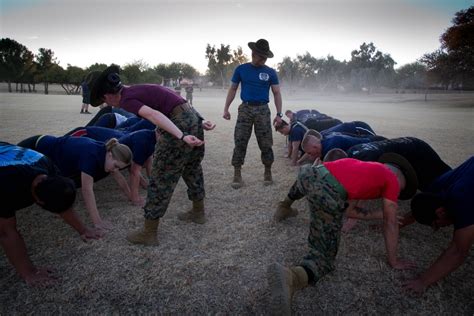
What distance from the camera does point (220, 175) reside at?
4918mm

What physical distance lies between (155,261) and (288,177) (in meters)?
2.93

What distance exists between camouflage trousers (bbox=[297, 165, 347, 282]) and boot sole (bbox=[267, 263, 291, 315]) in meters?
0.33

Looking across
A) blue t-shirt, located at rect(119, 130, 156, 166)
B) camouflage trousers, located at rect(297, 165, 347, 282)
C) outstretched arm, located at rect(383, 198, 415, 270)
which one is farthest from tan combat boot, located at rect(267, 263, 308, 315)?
blue t-shirt, located at rect(119, 130, 156, 166)

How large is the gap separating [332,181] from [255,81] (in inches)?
101

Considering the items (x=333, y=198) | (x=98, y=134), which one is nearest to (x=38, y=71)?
(x=98, y=134)

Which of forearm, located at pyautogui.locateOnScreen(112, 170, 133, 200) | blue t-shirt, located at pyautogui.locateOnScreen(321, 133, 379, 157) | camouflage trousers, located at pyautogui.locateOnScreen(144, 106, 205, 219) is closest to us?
camouflage trousers, located at pyautogui.locateOnScreen(144, 106, 205, 219)

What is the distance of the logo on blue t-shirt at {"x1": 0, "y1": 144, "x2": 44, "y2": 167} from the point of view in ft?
6.82

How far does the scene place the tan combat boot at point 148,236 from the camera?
271 cm

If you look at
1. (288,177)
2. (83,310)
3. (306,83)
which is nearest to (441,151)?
(288,177)

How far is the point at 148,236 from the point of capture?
2723 mm

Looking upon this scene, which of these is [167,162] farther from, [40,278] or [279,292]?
[279,292]

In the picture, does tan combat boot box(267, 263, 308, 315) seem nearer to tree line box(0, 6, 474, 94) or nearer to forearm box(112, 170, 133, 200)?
forearm box(112, 170, 133, 200)

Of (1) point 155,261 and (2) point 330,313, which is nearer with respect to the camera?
(2) point 330,313

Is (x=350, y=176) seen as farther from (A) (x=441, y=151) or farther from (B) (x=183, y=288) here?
(A) (x=441, y=151)
